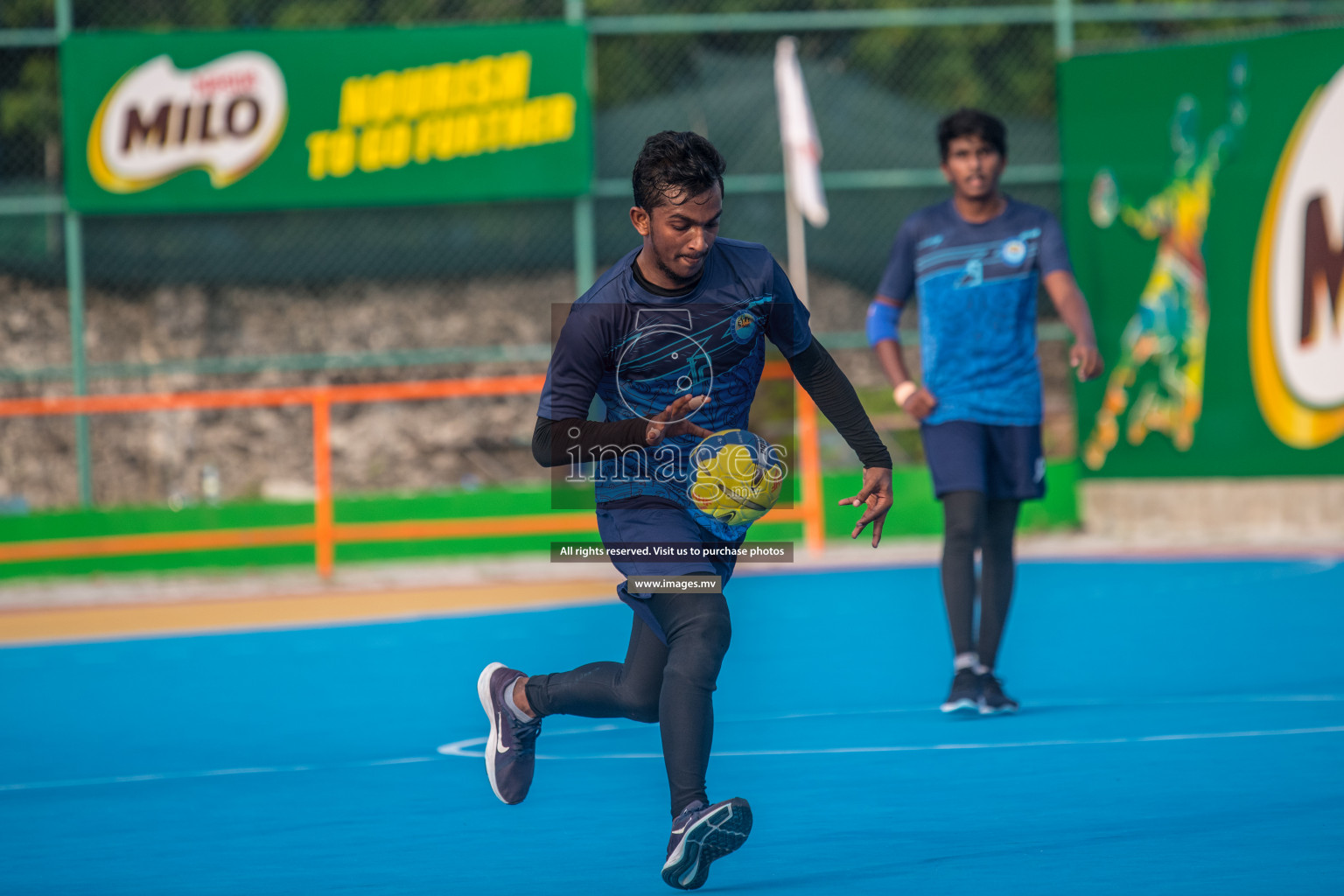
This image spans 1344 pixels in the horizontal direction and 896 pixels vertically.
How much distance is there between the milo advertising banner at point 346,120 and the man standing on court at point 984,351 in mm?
8185

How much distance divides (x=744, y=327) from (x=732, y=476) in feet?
1.17

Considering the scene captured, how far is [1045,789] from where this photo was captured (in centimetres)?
487

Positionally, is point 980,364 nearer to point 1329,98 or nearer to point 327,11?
point 1329,98

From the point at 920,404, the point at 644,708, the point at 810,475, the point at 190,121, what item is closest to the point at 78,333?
the point at 190,121

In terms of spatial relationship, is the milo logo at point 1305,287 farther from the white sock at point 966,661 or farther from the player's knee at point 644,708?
the player's knee at point 644,708

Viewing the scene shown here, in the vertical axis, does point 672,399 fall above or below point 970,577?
above

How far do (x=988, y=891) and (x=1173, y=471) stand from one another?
10.6m

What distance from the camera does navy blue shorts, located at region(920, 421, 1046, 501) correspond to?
643 centimetres

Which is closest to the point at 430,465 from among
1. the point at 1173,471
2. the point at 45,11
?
the point at 45,11

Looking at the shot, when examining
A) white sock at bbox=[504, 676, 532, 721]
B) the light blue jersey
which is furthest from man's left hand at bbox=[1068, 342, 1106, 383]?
white sock at bbox=[504, 676, 532, 721]

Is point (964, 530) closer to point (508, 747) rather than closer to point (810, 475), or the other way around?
point (508, 747)

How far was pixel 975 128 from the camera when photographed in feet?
21.2

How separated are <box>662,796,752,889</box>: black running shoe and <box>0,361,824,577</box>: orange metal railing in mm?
8919

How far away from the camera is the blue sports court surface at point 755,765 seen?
4.13 metres
